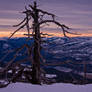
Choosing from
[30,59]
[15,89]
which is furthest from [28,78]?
[15,89]

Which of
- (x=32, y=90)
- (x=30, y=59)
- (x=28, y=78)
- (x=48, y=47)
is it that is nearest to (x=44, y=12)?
(x=48, y=47)

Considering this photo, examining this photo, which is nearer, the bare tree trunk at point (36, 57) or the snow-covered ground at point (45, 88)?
the snow-covered ground at point (45, 88)

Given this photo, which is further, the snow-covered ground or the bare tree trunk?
the bare tree trunk

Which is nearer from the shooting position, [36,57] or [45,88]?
[45,88]

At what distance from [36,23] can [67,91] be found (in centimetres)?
491

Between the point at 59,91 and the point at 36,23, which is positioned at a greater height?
the point at 36,23

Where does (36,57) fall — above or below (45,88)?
above

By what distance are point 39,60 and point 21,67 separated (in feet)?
3.30

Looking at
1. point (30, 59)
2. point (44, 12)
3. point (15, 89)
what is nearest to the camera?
point (15, 89)

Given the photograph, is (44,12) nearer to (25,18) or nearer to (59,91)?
(25,18)

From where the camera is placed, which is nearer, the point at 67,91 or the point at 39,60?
the point at 67,91

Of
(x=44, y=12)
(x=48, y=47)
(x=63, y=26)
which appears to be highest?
(x=44, y=12)

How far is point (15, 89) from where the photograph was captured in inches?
274

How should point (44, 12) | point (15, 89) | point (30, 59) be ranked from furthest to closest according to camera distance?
point (44, 12) → point (30, 59) → point (15, 89)
